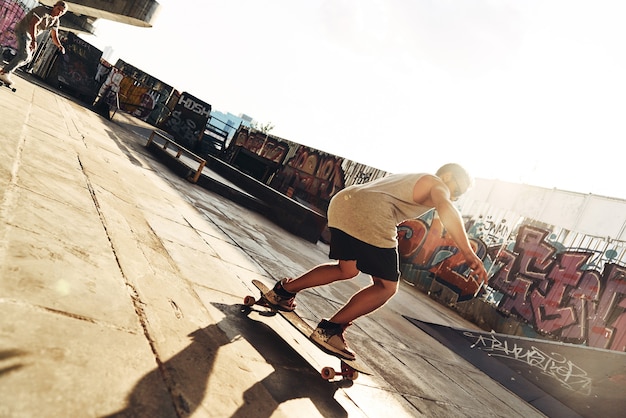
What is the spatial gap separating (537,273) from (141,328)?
995 centimetres

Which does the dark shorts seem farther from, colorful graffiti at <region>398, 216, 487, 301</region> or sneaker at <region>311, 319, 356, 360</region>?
colorful graffiti at <region>398, 216, 487, 301</region>

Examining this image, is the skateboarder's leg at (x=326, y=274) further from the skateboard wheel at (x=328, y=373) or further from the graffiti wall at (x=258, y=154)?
the graffiti wall at (x=258, y=154)

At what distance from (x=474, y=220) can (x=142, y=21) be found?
20057mm

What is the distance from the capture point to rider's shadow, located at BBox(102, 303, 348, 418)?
1324 mm

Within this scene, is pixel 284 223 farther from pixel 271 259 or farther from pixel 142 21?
pixel 142 21

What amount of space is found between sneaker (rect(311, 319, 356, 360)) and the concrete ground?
0.18 meters

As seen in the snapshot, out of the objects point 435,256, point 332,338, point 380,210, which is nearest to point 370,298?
point 332,338

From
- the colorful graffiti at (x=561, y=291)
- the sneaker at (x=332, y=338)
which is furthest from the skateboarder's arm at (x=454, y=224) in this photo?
the colorful graffiti at (x=561, y=291)

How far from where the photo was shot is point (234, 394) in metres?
→ 1.66

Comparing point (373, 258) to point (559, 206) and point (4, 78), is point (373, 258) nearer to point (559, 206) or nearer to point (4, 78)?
point (4, 78)

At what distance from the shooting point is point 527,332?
28.4 feet

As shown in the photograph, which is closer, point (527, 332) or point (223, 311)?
point (223, 311)

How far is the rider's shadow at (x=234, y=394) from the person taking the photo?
1.32 metres

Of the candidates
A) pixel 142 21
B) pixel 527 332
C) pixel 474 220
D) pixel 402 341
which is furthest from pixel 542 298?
pixel 142 21
